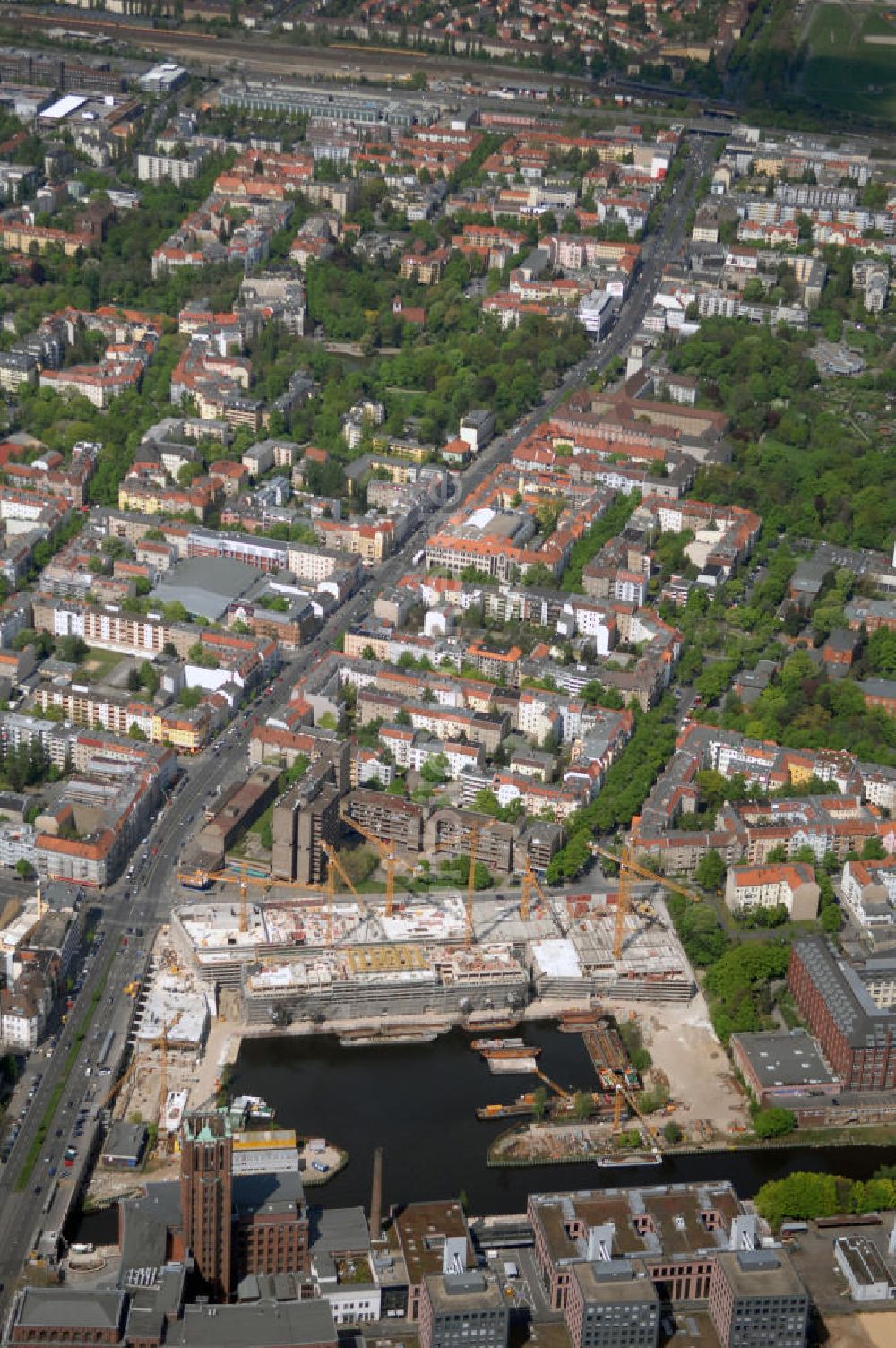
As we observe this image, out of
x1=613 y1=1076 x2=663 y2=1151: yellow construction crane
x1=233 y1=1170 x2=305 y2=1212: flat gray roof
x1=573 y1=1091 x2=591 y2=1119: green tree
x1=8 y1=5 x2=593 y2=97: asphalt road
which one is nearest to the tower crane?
x1=613 y1=1076 x2=663 y2=1151: yellow construction crane

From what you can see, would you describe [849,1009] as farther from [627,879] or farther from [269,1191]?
[269,1191]

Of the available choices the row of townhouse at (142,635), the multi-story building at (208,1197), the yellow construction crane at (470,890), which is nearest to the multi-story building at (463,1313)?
the multi-story building at (208,1197)

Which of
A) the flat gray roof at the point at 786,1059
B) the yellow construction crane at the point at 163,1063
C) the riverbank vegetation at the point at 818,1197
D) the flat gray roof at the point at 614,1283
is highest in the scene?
the flat gray roof at the point at 614,1283

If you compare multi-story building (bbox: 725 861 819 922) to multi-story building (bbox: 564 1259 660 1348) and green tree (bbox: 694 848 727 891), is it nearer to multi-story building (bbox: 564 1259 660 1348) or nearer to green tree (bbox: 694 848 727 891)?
green tree (bbox: 694 848 727 891)

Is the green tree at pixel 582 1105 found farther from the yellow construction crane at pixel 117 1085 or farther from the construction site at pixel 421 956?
the yellow construction crane at pixel 117 1085

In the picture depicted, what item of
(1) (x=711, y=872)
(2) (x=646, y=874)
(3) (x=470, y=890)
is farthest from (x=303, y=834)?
(1) (x=711, y=872)

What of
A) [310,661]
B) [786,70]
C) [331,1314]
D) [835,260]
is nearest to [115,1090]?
[331,1314]
